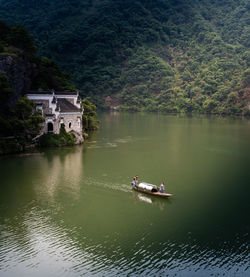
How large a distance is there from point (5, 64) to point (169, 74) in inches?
6050

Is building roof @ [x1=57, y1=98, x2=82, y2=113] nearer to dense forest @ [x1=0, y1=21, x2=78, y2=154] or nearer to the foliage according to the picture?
the foliage

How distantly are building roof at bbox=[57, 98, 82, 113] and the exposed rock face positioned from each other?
17.8 ft

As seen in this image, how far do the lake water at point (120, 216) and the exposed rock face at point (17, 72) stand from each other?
453 inches

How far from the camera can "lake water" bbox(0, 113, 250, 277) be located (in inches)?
797

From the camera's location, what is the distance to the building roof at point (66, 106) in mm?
54050

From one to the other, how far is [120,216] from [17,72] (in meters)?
34.1

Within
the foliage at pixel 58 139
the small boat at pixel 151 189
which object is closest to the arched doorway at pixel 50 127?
the foliage at pixel 58 139

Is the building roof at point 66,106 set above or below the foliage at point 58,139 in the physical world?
above

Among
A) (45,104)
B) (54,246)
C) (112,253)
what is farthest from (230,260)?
(45,104)

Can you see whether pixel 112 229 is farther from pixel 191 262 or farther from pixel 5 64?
pixel 5 64

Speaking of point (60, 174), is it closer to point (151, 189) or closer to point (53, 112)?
point (151, 189)

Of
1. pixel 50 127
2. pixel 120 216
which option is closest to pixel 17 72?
pixel 50 127

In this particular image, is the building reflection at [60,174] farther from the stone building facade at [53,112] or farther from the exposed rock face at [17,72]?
the exposed rock face at [17,72]

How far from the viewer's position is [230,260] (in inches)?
819
